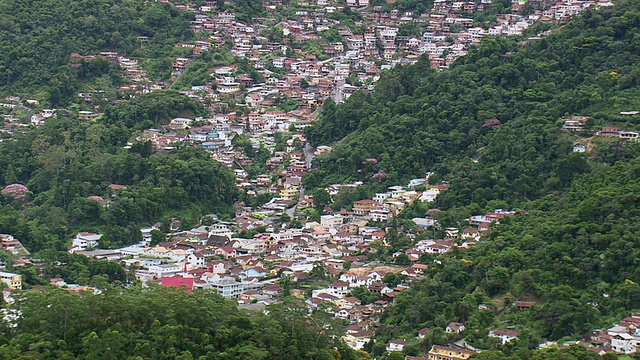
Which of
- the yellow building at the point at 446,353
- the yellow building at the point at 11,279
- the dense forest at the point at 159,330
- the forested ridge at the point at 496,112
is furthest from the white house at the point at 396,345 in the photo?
the forested ridge at the point at 496,112

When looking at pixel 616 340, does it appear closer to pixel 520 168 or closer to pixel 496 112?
pixel 520 168

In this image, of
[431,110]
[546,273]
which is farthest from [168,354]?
[431,110]

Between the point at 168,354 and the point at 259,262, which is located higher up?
the point at 168,354

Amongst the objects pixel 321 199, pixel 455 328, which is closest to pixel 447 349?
pixel 455 328

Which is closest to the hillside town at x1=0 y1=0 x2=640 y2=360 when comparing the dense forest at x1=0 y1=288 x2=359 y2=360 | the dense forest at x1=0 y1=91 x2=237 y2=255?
the dense forest at x1=0 y1=91 x2=237 y2=255

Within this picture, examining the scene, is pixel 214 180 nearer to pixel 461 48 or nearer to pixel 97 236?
pixel 97 236

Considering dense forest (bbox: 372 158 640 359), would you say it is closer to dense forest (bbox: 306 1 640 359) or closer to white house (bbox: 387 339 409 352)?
dense forest (bbox: 306 1 640 359)
